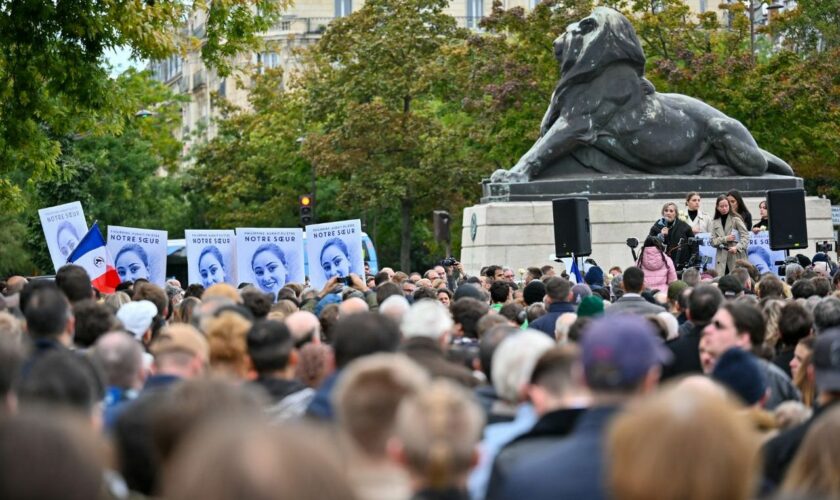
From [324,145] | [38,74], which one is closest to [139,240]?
[38,74]

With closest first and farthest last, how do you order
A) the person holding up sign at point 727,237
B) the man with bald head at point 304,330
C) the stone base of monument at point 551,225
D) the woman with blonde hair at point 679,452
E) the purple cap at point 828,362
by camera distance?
the woman with blonde hair at point 679,452
the purple cap at point 828,362
the man with bald head at point 304,330
the person holding up sign at point 727,237
the stone base of monument at point 551,225

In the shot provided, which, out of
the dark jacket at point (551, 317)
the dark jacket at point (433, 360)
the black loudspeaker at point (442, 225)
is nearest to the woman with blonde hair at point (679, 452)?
the dark jacket at point (433, 360)

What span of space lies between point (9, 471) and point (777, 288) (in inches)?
434

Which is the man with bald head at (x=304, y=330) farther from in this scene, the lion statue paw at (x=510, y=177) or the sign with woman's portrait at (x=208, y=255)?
the lion statue paw at (x=510, y=177)

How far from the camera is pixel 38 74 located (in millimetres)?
19906

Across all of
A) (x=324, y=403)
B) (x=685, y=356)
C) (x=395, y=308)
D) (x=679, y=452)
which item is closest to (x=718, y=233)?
(x=685, y=356)

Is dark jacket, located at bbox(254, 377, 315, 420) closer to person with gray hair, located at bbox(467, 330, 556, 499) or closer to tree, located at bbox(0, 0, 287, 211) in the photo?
person with gray hair, located at bbox(467, 330, 556, 499)

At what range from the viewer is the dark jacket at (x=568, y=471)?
4.95 metres

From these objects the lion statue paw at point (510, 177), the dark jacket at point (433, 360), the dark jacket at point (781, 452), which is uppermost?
the lion statue paw at point (510, 177)

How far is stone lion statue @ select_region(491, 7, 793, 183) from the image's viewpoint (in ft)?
88.8

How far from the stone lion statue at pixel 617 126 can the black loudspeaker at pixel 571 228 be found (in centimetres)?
504

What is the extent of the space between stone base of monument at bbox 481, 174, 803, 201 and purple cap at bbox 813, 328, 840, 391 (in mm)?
20203

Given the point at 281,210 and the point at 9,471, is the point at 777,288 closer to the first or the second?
the point at 9,471

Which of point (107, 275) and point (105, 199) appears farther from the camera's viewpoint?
point (105, 199)
